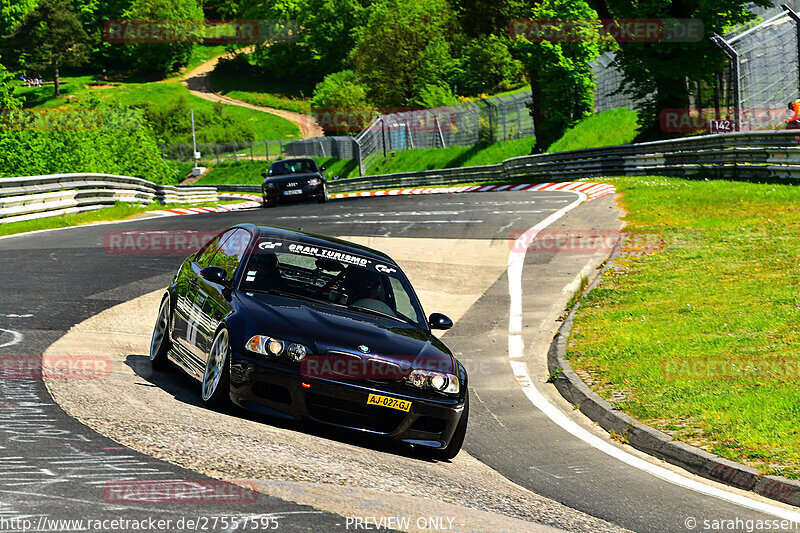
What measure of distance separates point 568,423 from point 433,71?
249ft

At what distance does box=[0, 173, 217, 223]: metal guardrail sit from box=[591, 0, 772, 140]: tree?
18175mm

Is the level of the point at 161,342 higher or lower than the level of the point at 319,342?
lower

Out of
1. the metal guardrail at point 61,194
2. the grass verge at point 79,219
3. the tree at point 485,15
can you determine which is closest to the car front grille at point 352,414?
the grass verge at point 79,219

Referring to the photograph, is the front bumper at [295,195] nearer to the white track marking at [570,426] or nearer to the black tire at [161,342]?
the white track marking at [570,426]

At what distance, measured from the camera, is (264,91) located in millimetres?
Result: 149875

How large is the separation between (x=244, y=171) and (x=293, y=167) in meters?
60.6

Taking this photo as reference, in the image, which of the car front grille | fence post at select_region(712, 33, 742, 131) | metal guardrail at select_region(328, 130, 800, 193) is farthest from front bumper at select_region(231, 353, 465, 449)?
fence post at select_region(712, 33, 742, 131)

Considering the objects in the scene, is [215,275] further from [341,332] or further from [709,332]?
[709,332]

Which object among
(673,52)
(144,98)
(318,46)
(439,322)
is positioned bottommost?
(439,322)

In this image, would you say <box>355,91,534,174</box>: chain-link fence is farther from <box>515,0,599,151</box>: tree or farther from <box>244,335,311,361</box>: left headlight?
<box>244,335,311,361</box>: left headlight

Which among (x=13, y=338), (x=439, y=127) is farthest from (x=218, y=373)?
(x=439, y=127)

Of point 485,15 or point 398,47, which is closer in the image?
point 485,15

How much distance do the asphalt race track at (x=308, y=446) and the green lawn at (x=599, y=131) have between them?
97.6 feet

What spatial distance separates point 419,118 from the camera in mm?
61844
